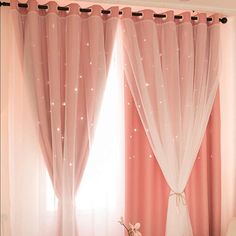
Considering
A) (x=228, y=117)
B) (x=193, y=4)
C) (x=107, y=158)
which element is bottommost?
(x=107, y=158)

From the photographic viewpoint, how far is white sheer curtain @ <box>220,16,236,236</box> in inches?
127

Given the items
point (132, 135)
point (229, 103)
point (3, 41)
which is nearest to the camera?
point (3, 41)

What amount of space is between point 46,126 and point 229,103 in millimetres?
1687

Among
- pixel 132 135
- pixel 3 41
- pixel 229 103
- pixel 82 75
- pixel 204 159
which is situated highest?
pixel 3 41

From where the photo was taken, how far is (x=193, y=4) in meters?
3.01

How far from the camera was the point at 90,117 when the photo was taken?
288 centimetres

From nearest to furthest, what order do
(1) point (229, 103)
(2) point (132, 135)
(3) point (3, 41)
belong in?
(3) point (3, 41) → (2) point (132, 135) → (1) point (229, 103)

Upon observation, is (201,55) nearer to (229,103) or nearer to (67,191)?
(229,103)

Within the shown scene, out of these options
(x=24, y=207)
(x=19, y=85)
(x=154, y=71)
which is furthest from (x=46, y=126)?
(x=154, y=71)

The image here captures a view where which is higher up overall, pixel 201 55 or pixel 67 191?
pixel 201 55

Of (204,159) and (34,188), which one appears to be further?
(204,159)
